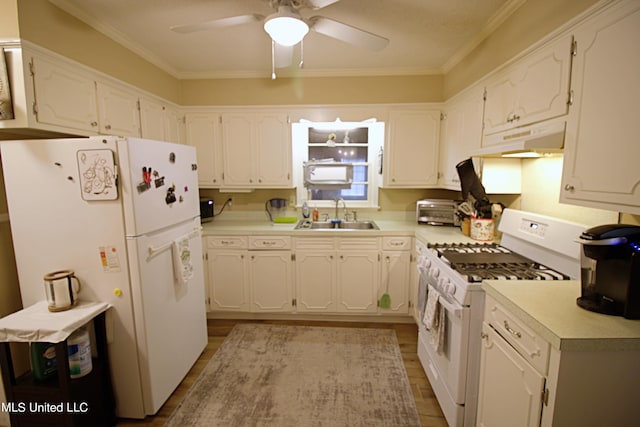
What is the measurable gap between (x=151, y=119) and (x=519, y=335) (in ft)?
10.3

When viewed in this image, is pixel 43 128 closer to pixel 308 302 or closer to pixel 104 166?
pixel 104 166

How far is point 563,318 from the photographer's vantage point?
1.08 metres

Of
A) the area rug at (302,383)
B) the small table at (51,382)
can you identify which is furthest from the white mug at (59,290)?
the area rug at (302,383)

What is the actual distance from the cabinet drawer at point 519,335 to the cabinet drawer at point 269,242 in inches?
74.0

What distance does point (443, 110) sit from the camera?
9.80ft

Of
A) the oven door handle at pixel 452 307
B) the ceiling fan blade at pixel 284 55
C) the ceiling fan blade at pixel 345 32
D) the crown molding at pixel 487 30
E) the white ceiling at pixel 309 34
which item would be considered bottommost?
the oven door handle at pixel 452 307

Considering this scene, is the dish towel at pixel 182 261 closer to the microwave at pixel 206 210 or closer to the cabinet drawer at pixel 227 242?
the cabinet drawer at pixel 227 242

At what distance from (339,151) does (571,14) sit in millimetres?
2301

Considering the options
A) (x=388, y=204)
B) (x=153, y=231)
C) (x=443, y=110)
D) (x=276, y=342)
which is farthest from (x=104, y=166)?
(x=443, y=110)

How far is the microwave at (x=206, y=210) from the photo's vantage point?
125 inches

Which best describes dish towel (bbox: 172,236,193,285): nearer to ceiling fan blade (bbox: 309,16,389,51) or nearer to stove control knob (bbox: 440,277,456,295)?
ceiling fan blade (bbox: 309,16,389,51)

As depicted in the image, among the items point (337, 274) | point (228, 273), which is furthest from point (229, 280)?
point (337, 274)

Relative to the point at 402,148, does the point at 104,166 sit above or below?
below

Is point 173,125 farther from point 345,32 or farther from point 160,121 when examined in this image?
point 345,32
